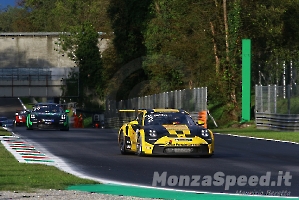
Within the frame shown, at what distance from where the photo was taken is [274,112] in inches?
1622

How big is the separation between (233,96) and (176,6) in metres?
8.11

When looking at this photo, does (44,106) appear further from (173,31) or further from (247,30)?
(173,31)

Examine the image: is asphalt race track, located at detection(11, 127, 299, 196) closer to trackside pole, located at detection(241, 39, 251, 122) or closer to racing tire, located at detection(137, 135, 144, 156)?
racing tire, located at detection(137, 135, 144, 156)

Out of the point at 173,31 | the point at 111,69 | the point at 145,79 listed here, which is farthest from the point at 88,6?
the point at 173,31

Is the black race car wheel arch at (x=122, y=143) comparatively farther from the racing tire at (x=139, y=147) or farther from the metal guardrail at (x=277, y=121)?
the metal guardrail at (x=277, y=121)

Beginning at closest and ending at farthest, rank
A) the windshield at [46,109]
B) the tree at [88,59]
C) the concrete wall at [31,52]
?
the windshield at [46,109] < the tree at [88,59] < the concrete wall at [31,52]

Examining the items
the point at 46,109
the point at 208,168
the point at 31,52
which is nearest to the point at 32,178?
the point at 208,168

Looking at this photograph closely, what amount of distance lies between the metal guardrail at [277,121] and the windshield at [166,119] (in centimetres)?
1705

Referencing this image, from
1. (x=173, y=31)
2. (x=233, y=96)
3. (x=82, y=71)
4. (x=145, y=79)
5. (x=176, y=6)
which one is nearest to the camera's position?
(x=233, y=96)

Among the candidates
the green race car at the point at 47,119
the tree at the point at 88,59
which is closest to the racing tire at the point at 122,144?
the green race car at the point at 47,119

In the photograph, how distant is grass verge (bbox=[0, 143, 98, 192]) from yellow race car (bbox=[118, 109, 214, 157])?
3510mm

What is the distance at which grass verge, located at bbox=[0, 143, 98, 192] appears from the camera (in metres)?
12.9

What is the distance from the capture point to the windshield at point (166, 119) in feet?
68.9

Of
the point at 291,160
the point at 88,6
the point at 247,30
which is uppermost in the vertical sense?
the point at 88,6
